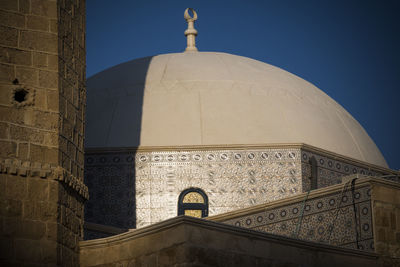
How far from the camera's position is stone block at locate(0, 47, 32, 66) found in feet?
28.4

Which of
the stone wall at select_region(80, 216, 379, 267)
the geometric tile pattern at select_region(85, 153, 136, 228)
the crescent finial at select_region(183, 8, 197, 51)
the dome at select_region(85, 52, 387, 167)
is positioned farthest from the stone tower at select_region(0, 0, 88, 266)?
the crescent finial at select_region(183, 8, 197, 51)

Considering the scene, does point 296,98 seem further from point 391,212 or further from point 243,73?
point 391,212

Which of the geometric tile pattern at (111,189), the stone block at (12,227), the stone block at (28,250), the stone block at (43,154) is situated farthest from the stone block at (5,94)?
the geometric tile pattern at (111,189)

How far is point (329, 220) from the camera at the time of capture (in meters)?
10.5

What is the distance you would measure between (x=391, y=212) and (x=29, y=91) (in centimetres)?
417

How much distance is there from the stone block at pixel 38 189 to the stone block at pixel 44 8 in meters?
1.68

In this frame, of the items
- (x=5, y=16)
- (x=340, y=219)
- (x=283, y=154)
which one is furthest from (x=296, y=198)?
(x=5, y=16)

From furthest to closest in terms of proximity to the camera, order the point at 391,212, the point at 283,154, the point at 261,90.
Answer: the point at 261,90
the point at 283,154
the point at 391,212

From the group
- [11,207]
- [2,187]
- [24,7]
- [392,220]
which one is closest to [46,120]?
[2,187]

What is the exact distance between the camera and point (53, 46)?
892 centimetres

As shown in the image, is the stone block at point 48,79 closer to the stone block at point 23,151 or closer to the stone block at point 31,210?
the stone block at point 23,151

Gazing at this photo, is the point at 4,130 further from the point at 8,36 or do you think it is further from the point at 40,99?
the point at 8,36

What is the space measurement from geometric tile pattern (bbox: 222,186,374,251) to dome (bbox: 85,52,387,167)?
10.1 ft

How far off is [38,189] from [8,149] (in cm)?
47
